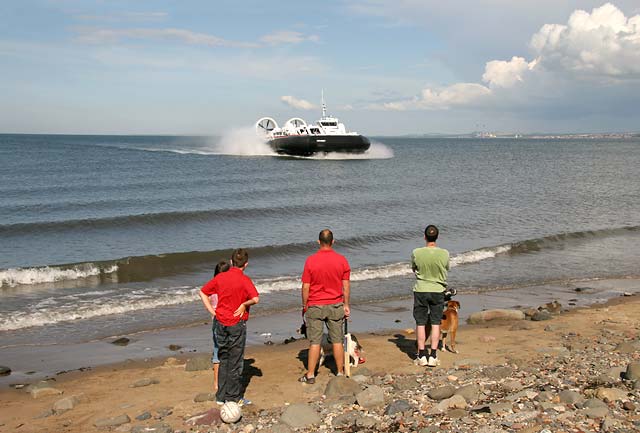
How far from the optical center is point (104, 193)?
3069 cm

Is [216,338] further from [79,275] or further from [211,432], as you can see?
[79,275]

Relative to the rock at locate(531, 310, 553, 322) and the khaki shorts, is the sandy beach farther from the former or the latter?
the khaki shorts

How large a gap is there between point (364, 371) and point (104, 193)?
86.2 ft

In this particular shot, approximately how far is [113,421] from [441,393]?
315 centimetres

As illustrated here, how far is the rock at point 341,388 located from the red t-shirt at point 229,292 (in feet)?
4.08

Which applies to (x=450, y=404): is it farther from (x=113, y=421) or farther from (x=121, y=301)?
(x=121, y=301)

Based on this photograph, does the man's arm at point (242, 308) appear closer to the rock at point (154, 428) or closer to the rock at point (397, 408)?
the rock at point (154, 428)

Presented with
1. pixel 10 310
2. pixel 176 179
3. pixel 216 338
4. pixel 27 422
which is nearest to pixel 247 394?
pixel 216 338

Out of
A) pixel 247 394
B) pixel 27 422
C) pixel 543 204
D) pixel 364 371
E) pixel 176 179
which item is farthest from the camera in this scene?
pixel 176 179

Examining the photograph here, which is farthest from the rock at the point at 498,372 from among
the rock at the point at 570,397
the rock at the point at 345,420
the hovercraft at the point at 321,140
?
the hovercraft at the point at 321,140

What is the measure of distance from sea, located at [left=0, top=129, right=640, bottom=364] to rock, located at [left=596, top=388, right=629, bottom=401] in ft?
21.1

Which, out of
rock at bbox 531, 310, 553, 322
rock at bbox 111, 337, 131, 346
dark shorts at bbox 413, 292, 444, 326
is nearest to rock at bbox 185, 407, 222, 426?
dark shorts at bbox 413, 292, 444, 326

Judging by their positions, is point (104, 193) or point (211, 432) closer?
point (211, 432)

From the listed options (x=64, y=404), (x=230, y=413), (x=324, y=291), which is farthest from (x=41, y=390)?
(x=324, y=291)
